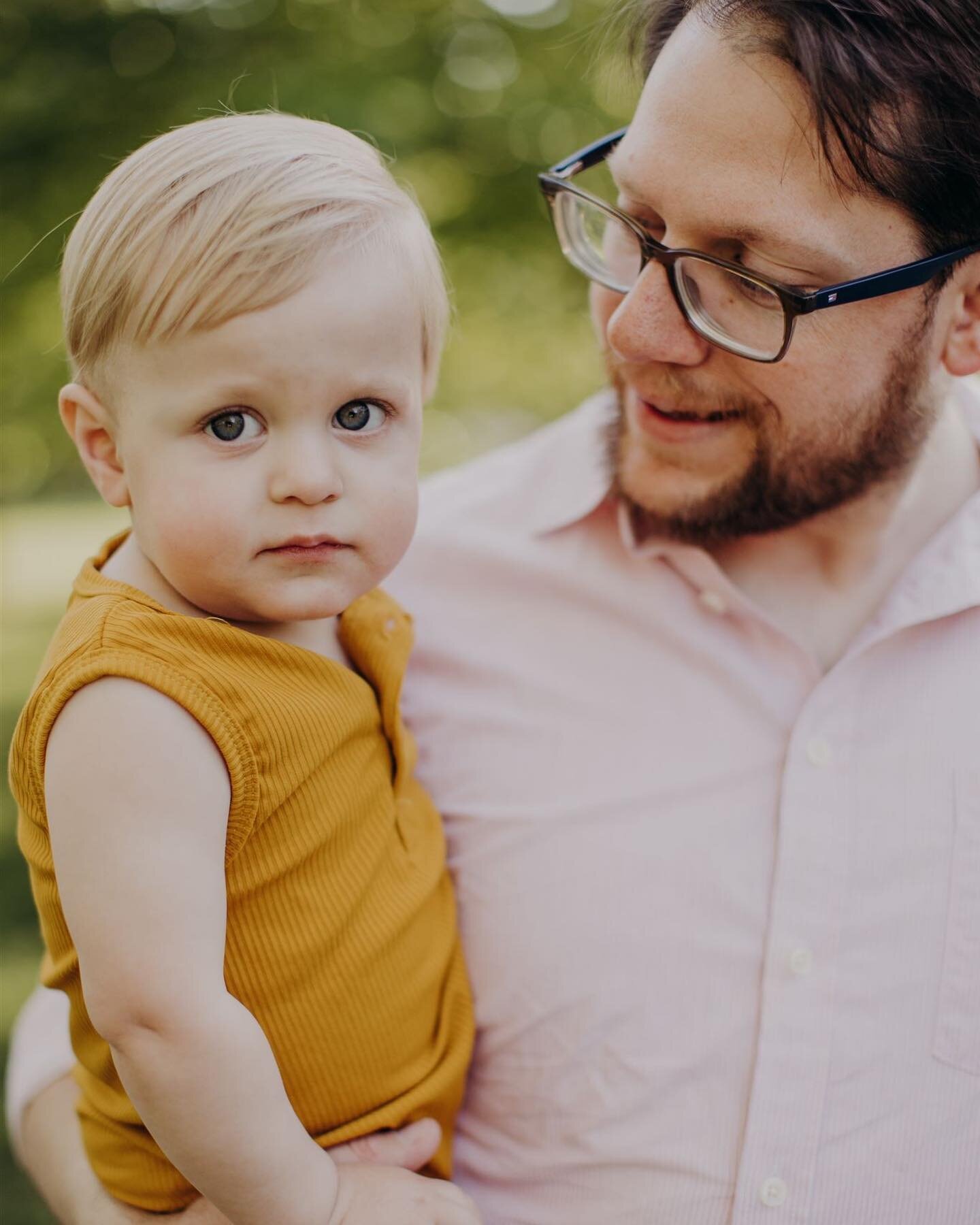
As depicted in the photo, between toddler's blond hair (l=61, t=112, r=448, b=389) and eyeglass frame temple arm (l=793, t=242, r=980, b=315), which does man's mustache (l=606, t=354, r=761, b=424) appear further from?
toddler's blond hair (l=61, t=112, r=448, b=389)

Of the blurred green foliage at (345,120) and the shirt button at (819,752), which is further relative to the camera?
the blurred green foliage at (345,120)

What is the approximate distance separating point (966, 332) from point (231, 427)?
1.23m

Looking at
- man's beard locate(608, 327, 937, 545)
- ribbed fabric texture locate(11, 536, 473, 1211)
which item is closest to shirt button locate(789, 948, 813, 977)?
ribbed fabric texture locate(11, 536, 473, 1211)

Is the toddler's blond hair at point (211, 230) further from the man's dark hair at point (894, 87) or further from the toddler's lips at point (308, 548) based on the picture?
the man's dark hair at point (894, 87)

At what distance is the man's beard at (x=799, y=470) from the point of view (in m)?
1.85

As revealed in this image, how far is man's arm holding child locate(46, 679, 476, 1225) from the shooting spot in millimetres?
1127

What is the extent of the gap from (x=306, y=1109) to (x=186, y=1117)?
269 mm

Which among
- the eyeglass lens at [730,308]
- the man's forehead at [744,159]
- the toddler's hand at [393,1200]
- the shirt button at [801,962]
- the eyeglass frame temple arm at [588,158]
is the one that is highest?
the man's forehead at [744,159]

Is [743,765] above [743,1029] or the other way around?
above

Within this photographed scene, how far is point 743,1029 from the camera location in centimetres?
159

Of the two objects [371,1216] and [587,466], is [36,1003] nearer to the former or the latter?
[371,1216]

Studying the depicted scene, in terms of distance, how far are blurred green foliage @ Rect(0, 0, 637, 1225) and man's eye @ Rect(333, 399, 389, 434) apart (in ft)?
7.72

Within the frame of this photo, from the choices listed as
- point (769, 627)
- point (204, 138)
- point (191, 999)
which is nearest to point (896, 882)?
point (769, 627)

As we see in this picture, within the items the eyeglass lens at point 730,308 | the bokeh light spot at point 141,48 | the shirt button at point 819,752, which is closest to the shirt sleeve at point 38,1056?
the shirt button at point 819,752
